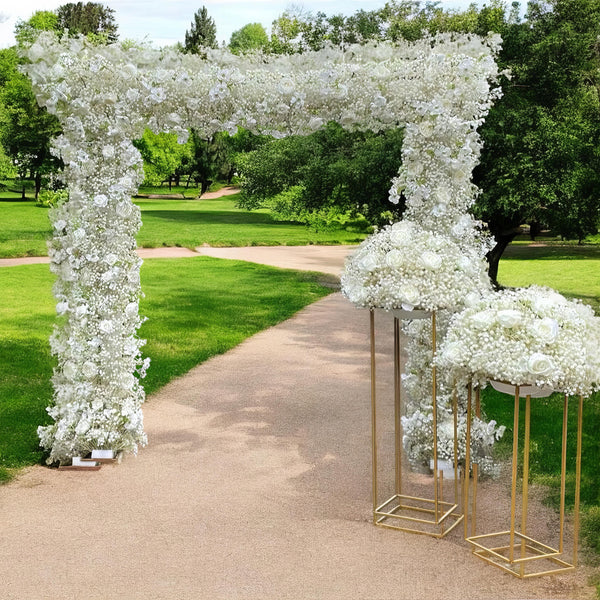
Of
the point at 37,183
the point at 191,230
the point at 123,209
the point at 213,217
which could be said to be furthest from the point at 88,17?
the point at 123,209

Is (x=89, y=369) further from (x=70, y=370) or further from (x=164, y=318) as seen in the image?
(x=164, y=318)

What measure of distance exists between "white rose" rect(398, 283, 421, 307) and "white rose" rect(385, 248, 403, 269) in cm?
15

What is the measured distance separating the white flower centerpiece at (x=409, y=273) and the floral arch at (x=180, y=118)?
1.02m

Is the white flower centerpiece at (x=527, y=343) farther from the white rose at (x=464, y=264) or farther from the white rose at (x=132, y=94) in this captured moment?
the white rose at (x=132, y=94)

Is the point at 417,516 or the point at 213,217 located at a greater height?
the point at 213,217

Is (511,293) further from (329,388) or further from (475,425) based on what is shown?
(329,388)

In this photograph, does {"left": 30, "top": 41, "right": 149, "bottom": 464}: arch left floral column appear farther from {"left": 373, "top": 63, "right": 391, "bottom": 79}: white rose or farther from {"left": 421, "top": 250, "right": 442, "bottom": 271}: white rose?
{"left": 421, "top": 250, "right": 442, "bottom": 271}: white rose

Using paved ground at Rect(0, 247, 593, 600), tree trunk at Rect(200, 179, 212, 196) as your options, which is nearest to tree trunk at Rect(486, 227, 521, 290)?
paved ground at Rect(0, 247, 593, 600)

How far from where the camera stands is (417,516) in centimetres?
607

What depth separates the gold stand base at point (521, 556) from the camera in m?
5.09

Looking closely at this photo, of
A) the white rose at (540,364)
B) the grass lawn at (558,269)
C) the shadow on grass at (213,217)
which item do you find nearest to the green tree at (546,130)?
the grass lawn at (558,269)

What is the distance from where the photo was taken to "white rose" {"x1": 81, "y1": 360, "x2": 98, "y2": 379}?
6.97 metres

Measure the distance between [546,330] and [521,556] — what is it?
1.58 meters

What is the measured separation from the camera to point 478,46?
21.0 feet
